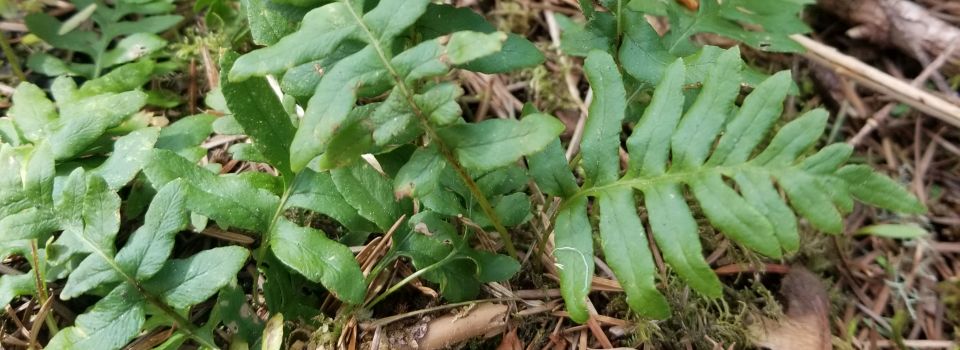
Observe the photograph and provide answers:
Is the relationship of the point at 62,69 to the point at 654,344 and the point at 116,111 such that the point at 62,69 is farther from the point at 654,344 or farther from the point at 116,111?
the point at 654,344

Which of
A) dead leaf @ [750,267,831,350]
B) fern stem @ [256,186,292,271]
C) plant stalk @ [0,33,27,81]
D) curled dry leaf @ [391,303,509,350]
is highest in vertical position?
plant stalk @ [0,33,27,81]

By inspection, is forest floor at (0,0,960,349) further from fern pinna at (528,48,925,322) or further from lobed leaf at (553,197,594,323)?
fern pinna at (528,48,925,322)

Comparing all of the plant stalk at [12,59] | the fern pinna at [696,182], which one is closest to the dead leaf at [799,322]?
the fern pinna at [696,182]

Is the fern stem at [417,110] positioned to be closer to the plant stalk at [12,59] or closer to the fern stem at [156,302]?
the fern stem at [156,302]

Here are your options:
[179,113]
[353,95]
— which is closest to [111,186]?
[179,113]

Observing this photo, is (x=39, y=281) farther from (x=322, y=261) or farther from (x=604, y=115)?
(x=604, y=115)

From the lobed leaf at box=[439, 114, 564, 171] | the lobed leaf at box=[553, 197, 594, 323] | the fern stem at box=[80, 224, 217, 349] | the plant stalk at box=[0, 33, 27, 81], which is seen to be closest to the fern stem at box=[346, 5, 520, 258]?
the lobed leaf at box=[439, 114, 564, 171]
